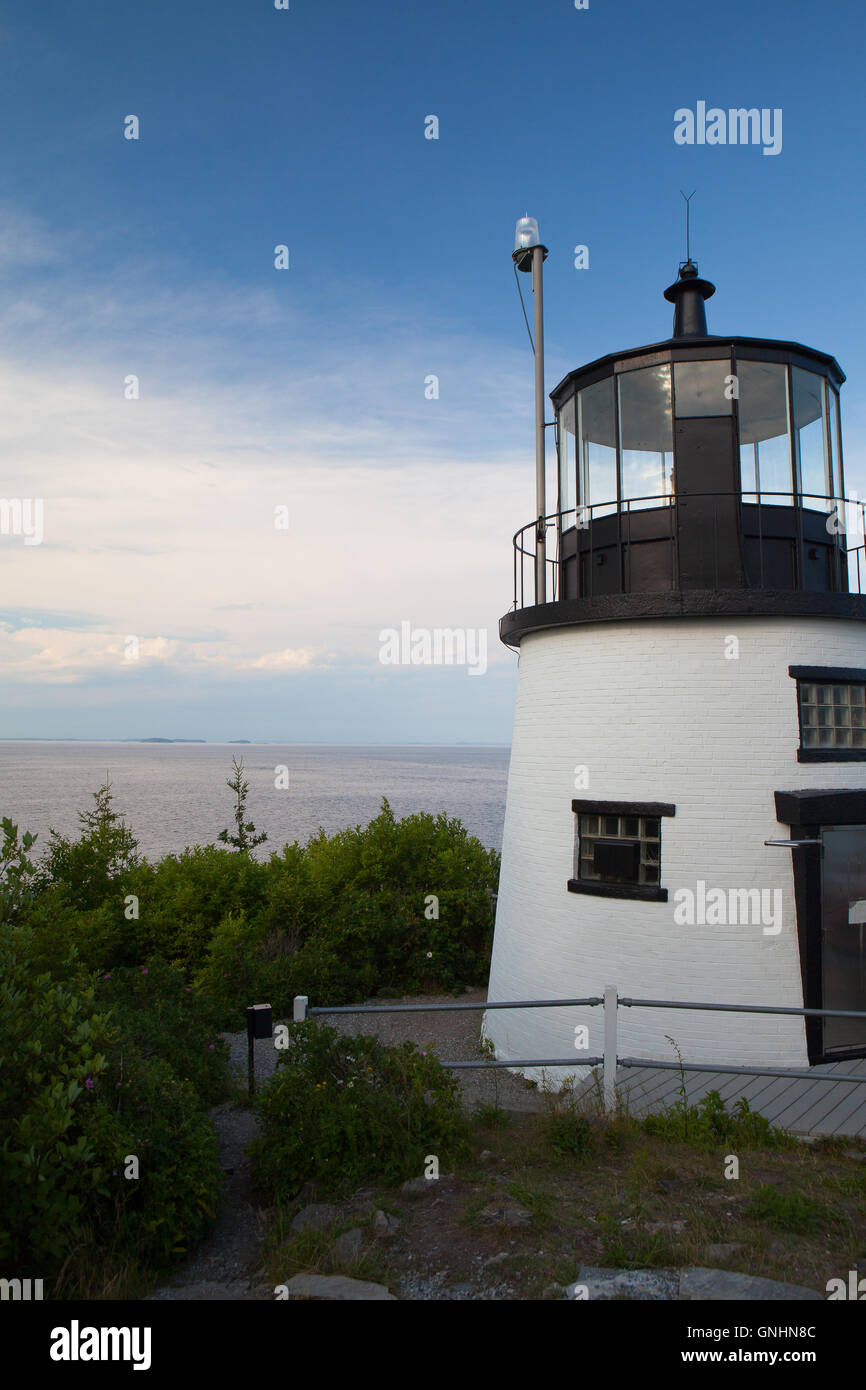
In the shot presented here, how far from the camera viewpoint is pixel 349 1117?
6.36 m

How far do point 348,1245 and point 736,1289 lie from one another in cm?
218

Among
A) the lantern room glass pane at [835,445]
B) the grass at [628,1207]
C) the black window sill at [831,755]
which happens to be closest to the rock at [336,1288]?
the grass at [628,1207]

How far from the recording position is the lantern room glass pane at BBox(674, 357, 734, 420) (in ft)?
30.0

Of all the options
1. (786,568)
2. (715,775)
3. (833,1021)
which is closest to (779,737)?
(715,775)

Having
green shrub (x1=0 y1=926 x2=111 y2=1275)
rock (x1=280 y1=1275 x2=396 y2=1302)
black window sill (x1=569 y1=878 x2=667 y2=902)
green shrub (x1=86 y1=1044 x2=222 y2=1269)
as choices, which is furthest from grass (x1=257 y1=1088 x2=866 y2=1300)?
black window sill (x1=569 y1=878 x2=667 y2=902)

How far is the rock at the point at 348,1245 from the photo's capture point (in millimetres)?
4782

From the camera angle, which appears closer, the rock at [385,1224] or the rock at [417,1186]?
the rock at [385,1224]

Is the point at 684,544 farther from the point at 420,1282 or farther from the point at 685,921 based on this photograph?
the point at 420,1282

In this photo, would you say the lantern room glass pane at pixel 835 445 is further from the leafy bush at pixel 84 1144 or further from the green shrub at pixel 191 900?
the green shrub at pixel 191 900

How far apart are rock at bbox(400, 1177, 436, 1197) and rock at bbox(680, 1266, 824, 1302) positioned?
6.68 feet

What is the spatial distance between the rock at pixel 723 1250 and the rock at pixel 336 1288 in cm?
178

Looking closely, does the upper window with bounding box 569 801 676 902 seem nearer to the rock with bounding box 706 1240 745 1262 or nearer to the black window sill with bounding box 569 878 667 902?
the black window sill with bounding box 569 878 667 902

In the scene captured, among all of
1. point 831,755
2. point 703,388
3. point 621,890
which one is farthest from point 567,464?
point 621,890
